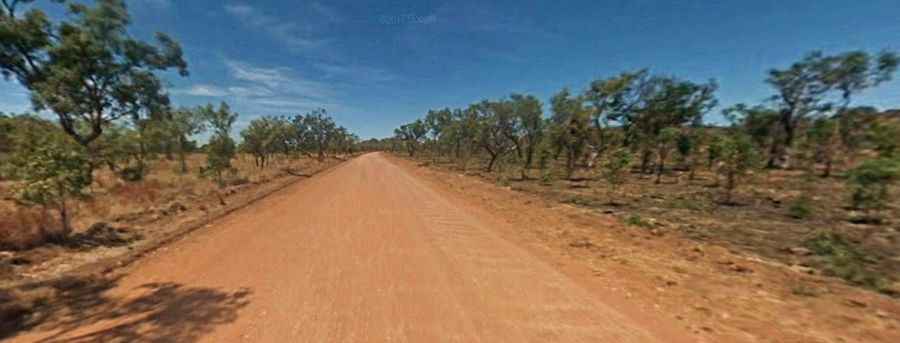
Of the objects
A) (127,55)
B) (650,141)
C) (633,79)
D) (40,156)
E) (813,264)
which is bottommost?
(813,264)

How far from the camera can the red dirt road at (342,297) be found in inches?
147

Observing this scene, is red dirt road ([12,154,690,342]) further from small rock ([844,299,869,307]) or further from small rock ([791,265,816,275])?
small rock ([791,265,816,275])

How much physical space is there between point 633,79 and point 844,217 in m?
24.1

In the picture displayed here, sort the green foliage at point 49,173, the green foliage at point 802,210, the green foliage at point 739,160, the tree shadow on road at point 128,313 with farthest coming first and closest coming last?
the green foliage at point 739,160, the green foliage at point 802,210, the green foliage at point 49,173, the tree shadow on road at point 128,313

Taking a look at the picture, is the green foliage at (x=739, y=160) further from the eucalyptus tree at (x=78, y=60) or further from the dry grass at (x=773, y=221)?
the eucalyptus tree at (x=78, y=60)

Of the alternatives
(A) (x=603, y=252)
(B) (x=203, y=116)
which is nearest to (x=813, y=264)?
(A) (x=603, y=252)

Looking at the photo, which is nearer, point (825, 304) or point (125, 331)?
point (125, 331)

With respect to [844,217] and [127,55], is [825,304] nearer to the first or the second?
[844,217]

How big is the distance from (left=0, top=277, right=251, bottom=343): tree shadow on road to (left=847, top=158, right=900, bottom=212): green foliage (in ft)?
55.7

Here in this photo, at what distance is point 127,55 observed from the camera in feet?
40.5

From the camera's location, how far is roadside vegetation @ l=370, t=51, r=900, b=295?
9.23 meters

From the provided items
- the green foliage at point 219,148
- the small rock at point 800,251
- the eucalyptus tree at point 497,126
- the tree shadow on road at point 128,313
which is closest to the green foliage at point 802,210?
the small rock at point 800,251

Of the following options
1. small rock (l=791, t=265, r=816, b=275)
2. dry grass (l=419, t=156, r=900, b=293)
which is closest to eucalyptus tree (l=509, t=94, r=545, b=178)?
dry grass (l=419, t=156, r=900, b=293)

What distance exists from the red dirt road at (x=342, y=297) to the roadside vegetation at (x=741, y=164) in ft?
20.3
